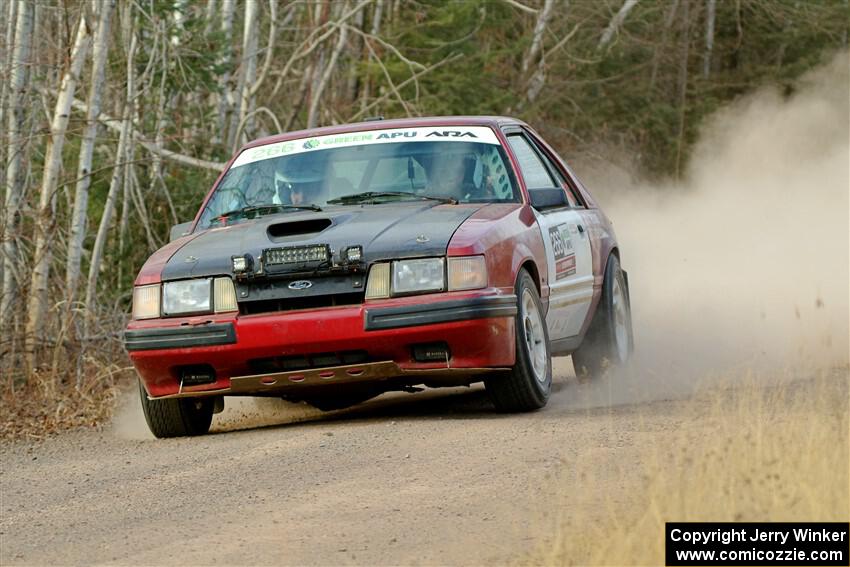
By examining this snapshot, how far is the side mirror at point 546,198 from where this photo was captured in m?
8.55

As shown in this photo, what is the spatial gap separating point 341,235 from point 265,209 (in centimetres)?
108

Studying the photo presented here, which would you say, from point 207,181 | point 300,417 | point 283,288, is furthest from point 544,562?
point 207,181

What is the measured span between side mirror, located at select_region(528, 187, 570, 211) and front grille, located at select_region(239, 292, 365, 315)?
1392 millimetres

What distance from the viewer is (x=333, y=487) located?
20.7ft

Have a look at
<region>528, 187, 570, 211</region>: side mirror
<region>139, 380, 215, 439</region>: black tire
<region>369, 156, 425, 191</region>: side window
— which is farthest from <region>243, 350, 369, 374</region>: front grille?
<region>528, 187, 570, 211</region>: side mirror

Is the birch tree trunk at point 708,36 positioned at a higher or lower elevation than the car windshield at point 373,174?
higher

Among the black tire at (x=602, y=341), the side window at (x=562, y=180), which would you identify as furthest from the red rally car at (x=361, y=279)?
the black tire at (x=602, y=341)

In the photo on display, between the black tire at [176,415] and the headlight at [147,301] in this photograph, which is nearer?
the headlight at [147,301]

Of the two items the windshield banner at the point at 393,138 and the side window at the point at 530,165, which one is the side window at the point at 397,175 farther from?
the side window at the point at 530,165

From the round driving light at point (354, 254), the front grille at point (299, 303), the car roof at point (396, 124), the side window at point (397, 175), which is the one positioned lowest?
the front grille at point (299, 303)

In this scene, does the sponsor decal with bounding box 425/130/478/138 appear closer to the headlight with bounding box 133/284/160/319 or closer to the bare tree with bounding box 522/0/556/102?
the headlight with bounding box 133/284/160/319

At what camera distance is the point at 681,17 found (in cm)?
3294

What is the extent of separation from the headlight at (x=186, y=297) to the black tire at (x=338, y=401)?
4.96 ft

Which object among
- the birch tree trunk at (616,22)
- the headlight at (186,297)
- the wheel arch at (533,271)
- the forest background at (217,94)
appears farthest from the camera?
the birch tree trunk at (616,22)
